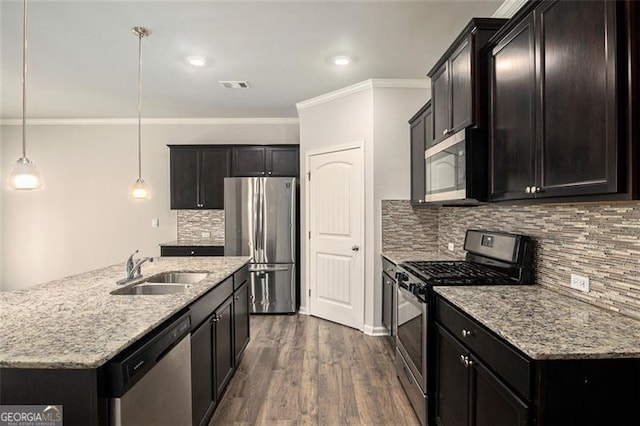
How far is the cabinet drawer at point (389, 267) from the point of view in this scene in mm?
3148

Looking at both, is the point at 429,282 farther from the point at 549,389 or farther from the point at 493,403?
the point at 549,389

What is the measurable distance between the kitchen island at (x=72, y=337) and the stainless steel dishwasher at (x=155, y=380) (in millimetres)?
35

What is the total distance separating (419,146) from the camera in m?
3.43

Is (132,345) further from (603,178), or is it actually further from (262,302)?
(262,302)

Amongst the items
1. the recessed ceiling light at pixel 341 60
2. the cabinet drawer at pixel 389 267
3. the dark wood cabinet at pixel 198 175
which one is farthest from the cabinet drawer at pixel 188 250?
the recessed ceiling light at pixel 341 60

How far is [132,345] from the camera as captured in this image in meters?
1.33

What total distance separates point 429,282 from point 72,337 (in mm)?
1758

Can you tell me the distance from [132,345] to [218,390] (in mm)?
1225

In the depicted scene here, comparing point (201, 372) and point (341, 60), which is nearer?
point (201, 372)

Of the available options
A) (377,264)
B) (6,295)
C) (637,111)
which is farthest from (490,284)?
(6,295)

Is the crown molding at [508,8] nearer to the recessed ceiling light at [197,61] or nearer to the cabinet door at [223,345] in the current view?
the recessed ceiling light at [197,61]

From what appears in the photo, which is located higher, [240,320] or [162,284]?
[162,284]

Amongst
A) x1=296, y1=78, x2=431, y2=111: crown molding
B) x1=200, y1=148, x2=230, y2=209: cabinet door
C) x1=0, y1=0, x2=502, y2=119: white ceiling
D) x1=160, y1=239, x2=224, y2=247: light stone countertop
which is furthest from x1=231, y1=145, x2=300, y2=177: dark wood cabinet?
x1=296, y1=78, x2=431, y2=111: crown molding

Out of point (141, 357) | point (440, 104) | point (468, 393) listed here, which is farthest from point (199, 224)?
point (468, 393)
